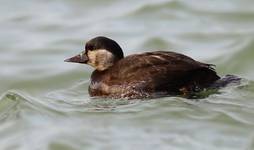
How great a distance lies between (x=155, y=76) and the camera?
12258 mm

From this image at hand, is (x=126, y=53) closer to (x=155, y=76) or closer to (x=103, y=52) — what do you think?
(x=103, y=52)

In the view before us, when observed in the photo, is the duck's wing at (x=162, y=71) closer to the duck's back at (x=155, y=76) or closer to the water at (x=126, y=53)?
the duck's back at (x=155, y=76)

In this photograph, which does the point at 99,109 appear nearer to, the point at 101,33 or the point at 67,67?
the point at 67,67

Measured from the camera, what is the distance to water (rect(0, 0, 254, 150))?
11.2m

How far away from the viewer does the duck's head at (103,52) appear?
12.7m

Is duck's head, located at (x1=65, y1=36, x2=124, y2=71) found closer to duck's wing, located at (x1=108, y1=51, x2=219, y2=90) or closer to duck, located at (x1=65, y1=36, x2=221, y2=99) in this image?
duck, located at (x1=65, y1=36, x2=221, y2=99)

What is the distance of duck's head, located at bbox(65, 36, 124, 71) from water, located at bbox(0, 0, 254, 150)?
19.4 inches

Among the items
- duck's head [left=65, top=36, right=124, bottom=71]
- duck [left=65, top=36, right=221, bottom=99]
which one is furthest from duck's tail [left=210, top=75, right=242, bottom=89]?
duck's head [left=65, top=36, right=124, bottom=71]

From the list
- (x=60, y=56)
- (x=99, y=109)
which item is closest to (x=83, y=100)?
(x=99, y=109)

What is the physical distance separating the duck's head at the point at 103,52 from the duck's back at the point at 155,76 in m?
0.24

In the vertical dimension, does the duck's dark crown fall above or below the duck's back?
above

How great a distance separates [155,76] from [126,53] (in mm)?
3348

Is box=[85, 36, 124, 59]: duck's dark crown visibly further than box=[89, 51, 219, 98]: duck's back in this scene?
Yes

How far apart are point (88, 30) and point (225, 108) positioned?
5.52 meters
